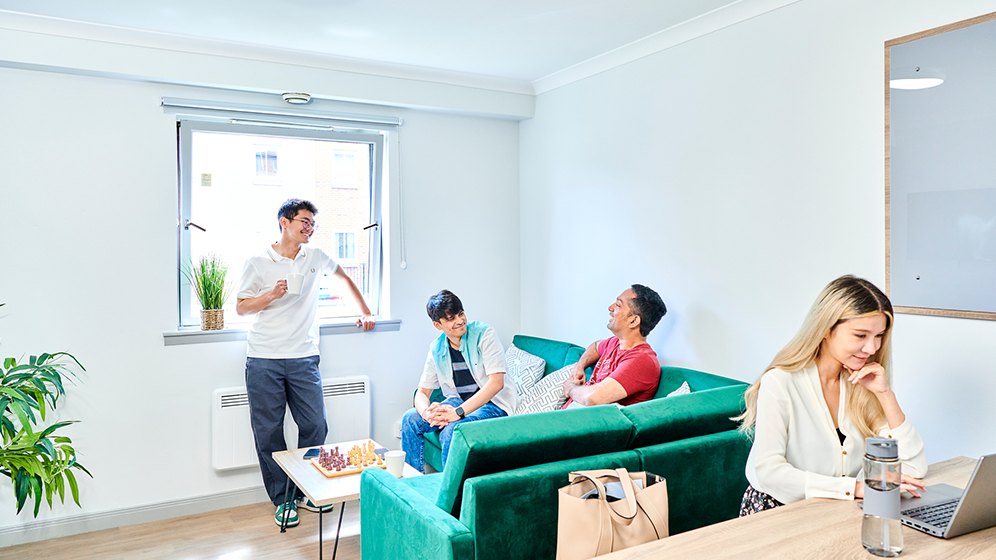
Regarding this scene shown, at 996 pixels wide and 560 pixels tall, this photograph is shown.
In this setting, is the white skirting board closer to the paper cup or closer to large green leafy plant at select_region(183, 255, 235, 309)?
large green leafy plant at select_region(183, 255, 235, 309)

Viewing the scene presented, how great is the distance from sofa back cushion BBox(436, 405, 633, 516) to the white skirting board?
230 centimetres

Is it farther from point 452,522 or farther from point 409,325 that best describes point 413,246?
point 452,522

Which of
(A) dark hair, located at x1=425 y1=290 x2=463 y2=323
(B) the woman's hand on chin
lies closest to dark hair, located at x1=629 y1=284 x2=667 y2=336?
(A) dark hair, located at x1=425 y1=290 x2=463 y2=323

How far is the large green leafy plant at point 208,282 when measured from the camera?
3.72 metres

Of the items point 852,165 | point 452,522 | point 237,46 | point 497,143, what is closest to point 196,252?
point 237,46

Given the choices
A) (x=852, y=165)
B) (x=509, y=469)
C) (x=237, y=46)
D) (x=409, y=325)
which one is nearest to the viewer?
(x=509, y=469)

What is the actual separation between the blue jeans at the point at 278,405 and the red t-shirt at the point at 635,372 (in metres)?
1.58

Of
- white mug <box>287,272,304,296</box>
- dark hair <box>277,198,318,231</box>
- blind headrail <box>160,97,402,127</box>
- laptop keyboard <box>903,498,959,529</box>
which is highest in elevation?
blind headrail <box>160,97,402,127</box>

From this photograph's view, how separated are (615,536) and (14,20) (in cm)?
339

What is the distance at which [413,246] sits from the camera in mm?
4375

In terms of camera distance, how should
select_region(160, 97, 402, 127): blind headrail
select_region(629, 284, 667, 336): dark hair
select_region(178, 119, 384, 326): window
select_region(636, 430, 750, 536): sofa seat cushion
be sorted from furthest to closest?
select_region(178, 119, 384, 326): window, select_region(160, 97, 402, 127): blind headrail, select_region(629, 284, 667, 336): dark hair, select_region(636, 430, 750, 536): sofa seat cushion

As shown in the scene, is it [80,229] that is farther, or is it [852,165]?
[80,229]

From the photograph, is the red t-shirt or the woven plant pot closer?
the red t-shirt

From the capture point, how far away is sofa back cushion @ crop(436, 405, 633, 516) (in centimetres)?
189
